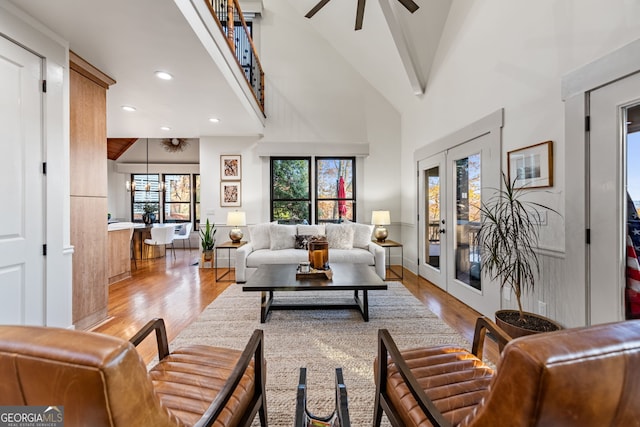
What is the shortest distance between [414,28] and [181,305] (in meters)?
4.54

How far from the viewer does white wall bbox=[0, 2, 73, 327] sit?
7.04ft

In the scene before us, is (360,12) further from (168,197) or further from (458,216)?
(168,197)

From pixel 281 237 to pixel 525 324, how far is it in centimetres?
329

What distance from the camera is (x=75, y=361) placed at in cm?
55

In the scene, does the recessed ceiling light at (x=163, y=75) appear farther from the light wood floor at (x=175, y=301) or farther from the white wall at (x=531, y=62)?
the white wall at (x=531, y=62)

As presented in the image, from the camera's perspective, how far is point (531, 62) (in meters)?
2.31

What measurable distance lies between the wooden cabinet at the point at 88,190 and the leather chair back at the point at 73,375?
8.42ft

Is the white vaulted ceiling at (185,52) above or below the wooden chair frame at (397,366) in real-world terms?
above

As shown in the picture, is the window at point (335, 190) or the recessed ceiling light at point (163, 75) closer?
the recessed ceiling light at point (163, 75)

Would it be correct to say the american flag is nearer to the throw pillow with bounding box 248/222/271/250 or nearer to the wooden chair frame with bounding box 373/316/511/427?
the wooden chair frame with bounding box 373/316/511/427

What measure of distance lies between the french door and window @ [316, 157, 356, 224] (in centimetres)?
149

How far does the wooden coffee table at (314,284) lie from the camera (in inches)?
101

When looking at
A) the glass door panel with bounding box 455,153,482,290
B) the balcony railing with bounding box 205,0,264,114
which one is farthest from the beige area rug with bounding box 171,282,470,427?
the balcony railing with bounding box 205,0,264,114

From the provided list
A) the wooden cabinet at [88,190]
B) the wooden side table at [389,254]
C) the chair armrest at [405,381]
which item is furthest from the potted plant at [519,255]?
the wooden cabinet at [88,190]
